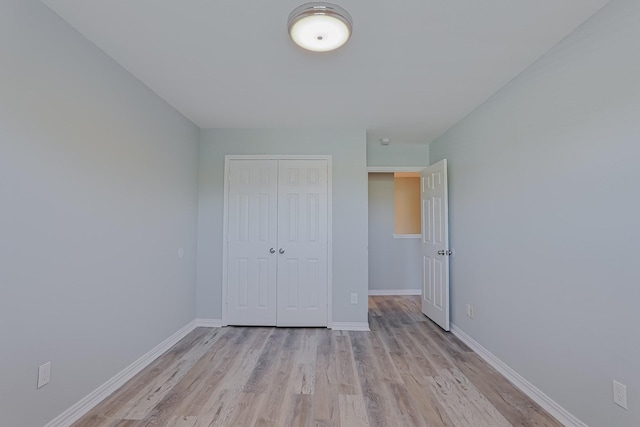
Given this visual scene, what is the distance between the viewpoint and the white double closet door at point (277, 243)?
352 cm

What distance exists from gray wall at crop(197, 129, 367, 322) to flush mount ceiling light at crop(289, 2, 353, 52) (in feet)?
6.03

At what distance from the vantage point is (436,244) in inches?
143

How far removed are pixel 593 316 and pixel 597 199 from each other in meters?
0.66

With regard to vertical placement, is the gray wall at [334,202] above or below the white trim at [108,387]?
above

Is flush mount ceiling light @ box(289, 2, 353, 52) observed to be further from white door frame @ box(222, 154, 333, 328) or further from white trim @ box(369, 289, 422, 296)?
white trim @ box(369, 289, 422, 296)

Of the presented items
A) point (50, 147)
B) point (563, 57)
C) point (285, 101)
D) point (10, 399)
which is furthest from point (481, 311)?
point (50, 147)

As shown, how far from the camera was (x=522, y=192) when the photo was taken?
2230mm

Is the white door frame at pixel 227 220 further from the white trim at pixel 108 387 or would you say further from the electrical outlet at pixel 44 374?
the electrical outlet at pixel 44 374

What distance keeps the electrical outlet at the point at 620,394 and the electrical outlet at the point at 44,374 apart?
3081mm

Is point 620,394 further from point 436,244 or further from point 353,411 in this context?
point 436,244

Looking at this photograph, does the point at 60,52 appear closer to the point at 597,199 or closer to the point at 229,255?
the point at 229,255

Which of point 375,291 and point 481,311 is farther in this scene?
point 375,291

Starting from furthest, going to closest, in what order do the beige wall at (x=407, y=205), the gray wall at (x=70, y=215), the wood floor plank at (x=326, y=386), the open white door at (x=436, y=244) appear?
1. the beige wall at (x=407, y=205)
2. the open white door at (x=436, y=244)
3. the wood floor plank at (x=326, y=386)
4. the gray wall at (x=70, y=215)

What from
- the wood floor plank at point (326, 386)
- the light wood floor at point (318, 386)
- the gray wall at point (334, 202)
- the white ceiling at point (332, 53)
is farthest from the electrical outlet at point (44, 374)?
the white ceiling at point (332, 53)
